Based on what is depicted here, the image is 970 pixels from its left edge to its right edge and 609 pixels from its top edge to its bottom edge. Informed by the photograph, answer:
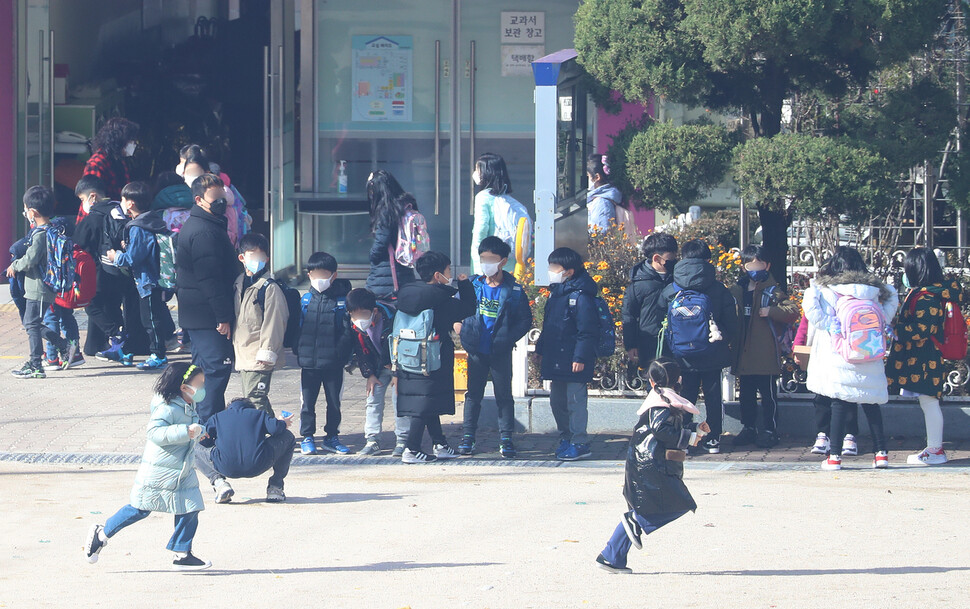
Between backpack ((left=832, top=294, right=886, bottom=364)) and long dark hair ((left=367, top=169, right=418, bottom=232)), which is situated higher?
long dark hair ((left=367, top=169, right=418, bottom=232))

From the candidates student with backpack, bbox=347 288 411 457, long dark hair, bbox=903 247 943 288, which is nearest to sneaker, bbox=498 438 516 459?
student with backpack, bbox=347 288 411 457

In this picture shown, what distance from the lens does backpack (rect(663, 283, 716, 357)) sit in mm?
9023

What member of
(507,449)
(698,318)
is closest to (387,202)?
(507,449)

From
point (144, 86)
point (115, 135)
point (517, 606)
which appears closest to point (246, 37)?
point (144, 86)

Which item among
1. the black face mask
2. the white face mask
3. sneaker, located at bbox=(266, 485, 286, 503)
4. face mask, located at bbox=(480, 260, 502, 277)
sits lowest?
sneaker, located at bbox=(266, 485, 286, 503)

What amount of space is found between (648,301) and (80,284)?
476 centimetres

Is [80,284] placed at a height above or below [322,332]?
above

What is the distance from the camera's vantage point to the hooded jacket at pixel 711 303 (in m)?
9.02

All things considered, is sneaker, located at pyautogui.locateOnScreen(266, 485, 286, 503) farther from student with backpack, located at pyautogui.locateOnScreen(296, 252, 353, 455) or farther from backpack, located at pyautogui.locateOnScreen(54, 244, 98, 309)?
backpack, located at pyautogui.locateOnScreen(54, 244, 98, 309)

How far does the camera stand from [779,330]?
951 cm

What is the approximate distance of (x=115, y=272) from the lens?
11.5 metres

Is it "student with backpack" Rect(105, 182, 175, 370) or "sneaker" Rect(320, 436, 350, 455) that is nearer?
"sneaker" Rect(320, 436, 350, 455)

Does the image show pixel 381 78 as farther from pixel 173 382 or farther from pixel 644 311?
pixel 173 382

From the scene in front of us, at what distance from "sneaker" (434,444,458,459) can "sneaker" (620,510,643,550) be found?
2.80m
